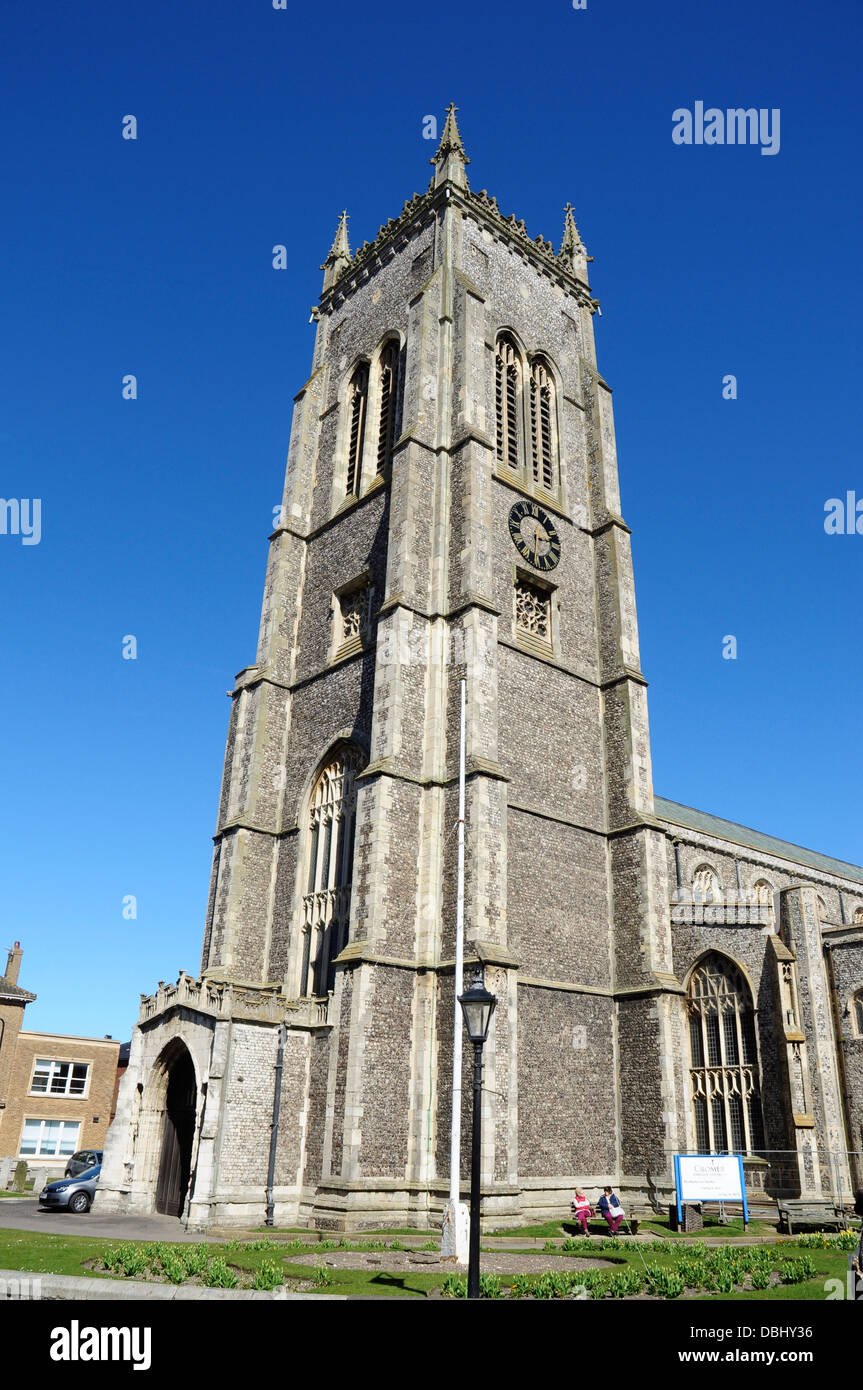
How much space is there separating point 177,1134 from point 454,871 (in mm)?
10027

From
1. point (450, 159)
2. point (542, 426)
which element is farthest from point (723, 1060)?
point (450, 159)

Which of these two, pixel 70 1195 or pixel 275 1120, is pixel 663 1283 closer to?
pixel 275 1120

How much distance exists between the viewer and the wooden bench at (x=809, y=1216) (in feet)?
66.3

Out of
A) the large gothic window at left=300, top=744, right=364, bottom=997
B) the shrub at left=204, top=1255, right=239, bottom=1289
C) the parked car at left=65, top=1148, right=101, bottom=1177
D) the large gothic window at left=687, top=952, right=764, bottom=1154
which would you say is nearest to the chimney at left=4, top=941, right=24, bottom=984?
the parked car at left=65, top=1148, right=101, bottom=1177

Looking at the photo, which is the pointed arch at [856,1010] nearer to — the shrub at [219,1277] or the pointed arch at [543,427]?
the pointed arch at [543,427]

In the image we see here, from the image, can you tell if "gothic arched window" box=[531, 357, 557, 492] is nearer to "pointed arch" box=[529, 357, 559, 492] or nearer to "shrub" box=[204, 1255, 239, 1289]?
"pointed arch" box=[529, 357, 559, 492]

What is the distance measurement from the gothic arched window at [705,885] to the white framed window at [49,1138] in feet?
99.7

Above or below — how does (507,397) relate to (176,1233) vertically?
above

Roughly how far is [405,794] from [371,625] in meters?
6.63

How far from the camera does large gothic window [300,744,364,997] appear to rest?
2573 cm

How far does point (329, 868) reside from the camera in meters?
27.0

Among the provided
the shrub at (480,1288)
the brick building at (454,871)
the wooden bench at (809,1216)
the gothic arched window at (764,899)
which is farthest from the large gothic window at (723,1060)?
the shrub at (480,1288)

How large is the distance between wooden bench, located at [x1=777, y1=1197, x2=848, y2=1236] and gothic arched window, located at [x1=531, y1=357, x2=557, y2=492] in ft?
71.1
